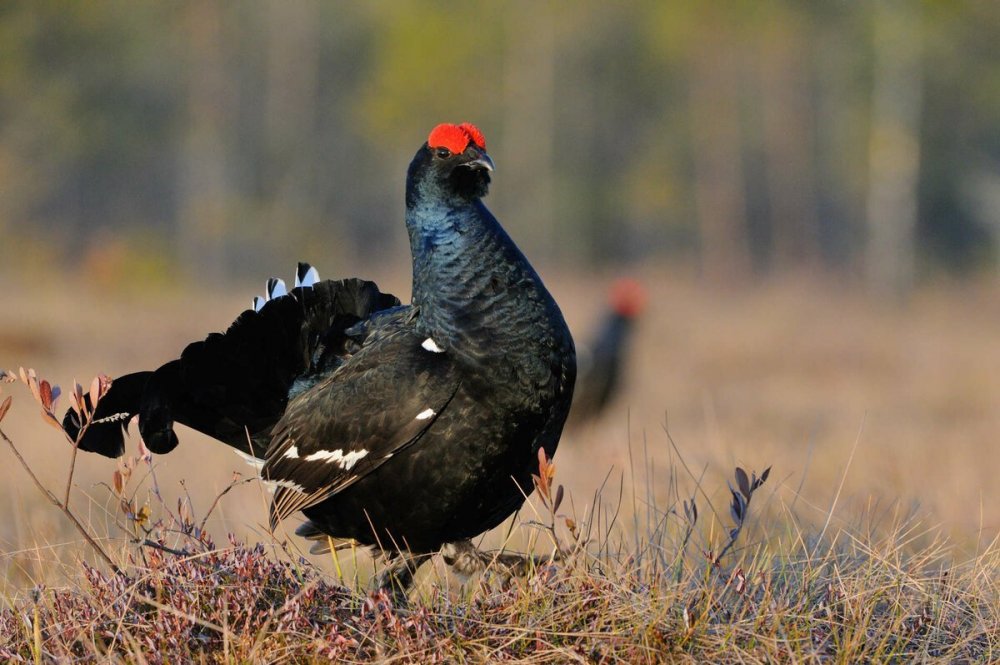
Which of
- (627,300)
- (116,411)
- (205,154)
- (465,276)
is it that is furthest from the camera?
(205,154)

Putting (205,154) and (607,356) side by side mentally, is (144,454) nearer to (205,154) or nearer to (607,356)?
(607,356)

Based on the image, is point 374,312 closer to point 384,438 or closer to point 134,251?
point 384,438

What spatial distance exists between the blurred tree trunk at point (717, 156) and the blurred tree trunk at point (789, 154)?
3.61 ft

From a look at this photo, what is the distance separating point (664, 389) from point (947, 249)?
67.1ft

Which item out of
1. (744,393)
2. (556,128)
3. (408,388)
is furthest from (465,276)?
(556,128)

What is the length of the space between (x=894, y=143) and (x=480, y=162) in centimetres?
2291

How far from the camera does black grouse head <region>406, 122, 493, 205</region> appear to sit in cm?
324

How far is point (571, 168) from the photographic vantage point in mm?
31703

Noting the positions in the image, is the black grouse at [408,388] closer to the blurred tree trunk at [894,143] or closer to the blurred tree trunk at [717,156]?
the blurred tree trunk at [894,143]

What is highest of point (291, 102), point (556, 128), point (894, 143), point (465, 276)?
point (291, 102)

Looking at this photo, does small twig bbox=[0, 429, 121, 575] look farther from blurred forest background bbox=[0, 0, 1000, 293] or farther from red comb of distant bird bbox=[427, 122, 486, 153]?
blurred forest background bbox=[0, 0, 1000, 293]

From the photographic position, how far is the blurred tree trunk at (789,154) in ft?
105

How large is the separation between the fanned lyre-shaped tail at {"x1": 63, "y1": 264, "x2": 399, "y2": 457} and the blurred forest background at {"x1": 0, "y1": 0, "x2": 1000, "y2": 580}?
7.21 meters

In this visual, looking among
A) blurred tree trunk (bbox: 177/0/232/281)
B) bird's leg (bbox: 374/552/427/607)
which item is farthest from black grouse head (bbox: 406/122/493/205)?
blurred tree trunk (bbox: 177/0/232/281)
